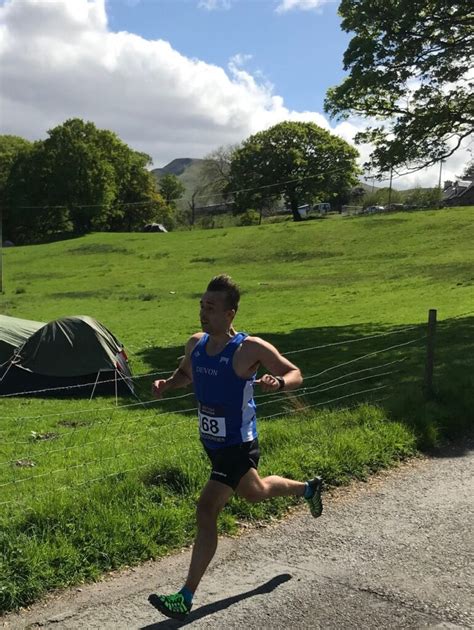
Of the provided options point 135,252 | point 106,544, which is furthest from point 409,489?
point 135,252

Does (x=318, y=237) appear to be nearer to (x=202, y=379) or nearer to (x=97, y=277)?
(x=97, y=277)

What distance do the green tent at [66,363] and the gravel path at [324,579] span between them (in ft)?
29.9

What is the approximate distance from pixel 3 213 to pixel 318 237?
42.2m

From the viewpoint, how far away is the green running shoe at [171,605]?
3.59m

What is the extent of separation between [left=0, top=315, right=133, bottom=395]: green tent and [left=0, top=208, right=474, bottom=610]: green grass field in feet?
1.45

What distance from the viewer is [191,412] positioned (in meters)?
10.6

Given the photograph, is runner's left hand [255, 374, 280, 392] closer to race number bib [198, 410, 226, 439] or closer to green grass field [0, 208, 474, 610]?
race number bib [198, 410, 226, 439]

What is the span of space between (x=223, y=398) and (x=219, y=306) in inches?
21.6

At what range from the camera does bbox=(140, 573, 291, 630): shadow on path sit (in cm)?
362

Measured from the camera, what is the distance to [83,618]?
3.71 m

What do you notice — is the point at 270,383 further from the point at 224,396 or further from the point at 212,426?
the point at 212,426

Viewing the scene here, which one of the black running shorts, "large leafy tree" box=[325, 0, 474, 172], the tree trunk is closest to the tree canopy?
the tree trunk

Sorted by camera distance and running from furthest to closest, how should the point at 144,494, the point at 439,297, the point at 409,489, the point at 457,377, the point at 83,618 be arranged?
1. the point at 439,297
2. the point at 457,377
3. the point at 409,489
4. the point at 144,494
5. the point at 83,618

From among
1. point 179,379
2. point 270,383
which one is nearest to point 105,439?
point 179,379
